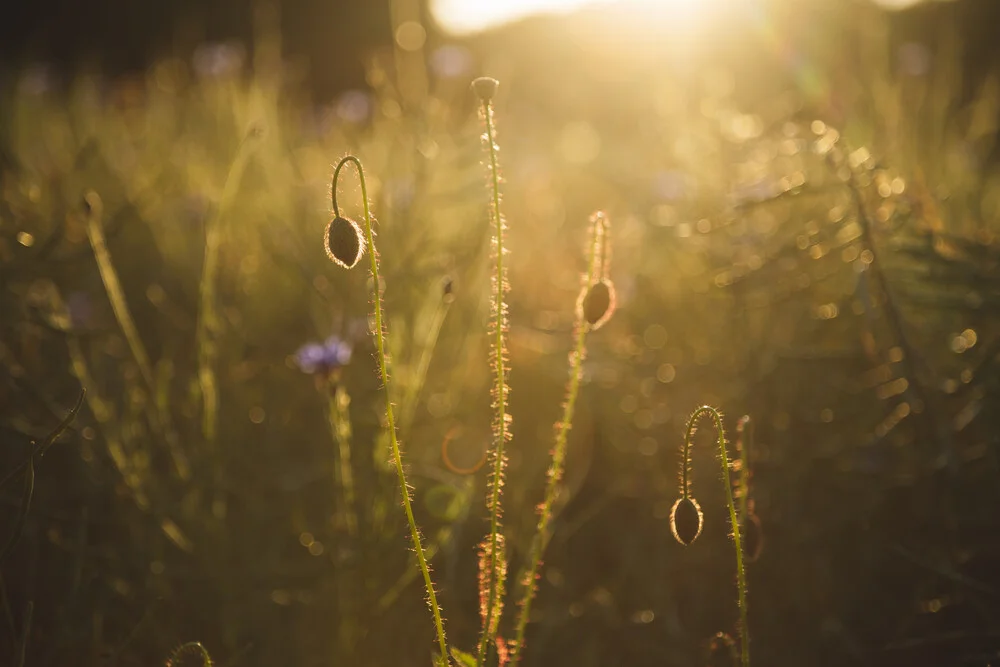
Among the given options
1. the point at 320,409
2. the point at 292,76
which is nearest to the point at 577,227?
the point at 292,76

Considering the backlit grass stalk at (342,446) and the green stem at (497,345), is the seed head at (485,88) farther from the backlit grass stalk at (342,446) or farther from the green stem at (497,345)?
the backlit grass stalk at (342,446)

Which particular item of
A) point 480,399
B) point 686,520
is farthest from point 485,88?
point 480,399

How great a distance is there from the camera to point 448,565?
129cm

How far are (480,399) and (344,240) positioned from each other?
103 centimetres

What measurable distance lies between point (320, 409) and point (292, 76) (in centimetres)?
164

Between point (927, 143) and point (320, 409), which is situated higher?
point (927, 143)

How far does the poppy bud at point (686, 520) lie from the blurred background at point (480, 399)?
0.76 ft

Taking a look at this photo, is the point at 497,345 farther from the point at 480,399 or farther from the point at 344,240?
the point at 480,399

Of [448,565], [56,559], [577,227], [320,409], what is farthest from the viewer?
[577,227]

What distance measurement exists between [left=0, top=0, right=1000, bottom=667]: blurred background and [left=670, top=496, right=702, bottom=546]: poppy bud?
0.76 ft

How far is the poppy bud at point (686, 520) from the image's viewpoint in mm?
956

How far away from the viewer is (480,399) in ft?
6.40

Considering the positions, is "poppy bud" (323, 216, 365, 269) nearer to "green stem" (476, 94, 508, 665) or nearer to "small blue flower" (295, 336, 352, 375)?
"green stem" (476, 94, 508, 665)

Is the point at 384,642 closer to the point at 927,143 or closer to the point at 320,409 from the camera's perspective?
the point at 320,409
